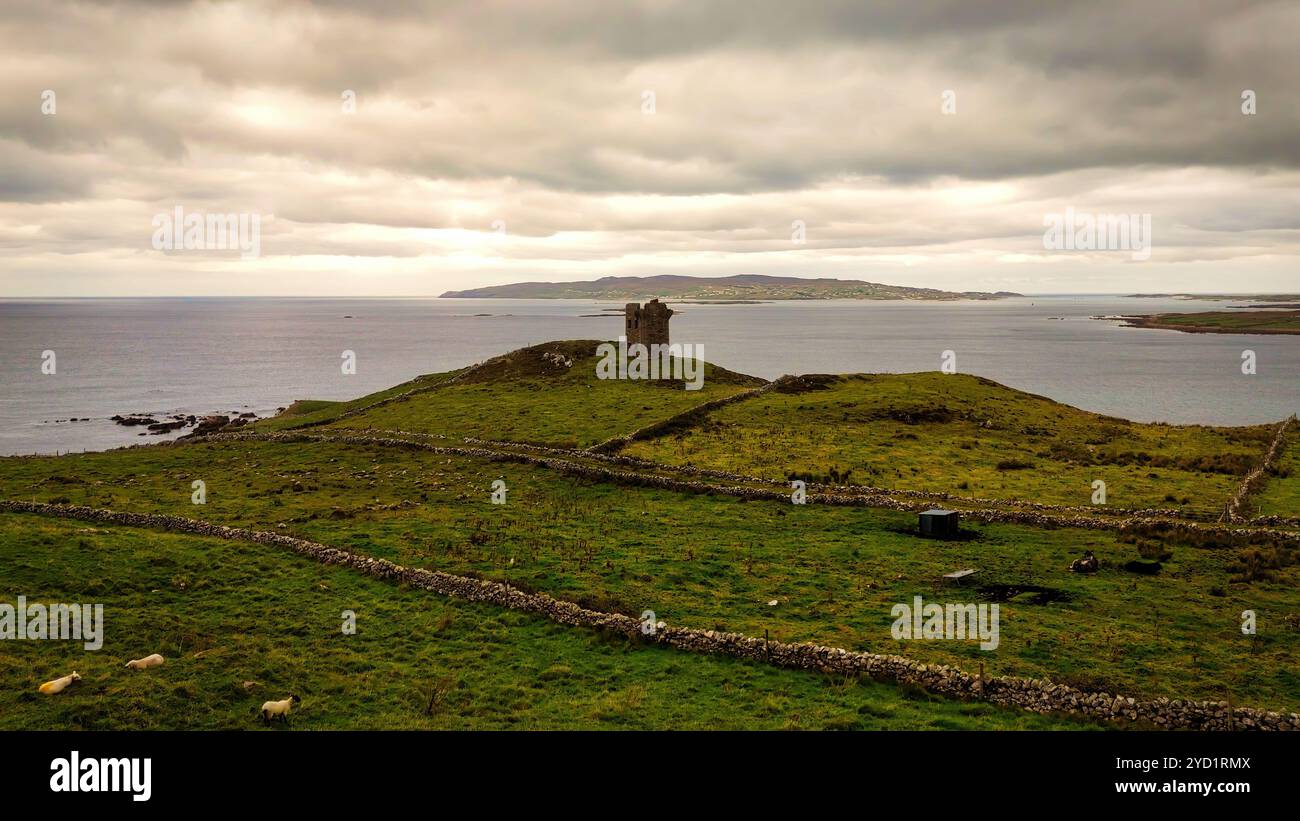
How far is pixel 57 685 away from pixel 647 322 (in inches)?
2621

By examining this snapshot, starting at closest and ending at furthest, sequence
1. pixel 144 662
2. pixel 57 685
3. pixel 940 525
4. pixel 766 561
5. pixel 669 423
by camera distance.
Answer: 1. pixel 57 685
2. pixel 144 662
3. pixel 766 561
4. pixel 940 525
5. pixel 669 423

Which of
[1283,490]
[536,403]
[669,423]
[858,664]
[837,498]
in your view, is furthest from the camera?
[536,403]

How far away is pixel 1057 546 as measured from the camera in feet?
100

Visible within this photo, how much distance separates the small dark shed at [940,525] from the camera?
32.0 metres

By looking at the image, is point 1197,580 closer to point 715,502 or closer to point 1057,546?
point 1057,546

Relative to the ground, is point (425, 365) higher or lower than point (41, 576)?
higher

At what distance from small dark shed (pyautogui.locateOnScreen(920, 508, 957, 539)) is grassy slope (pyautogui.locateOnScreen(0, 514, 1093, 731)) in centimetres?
1496

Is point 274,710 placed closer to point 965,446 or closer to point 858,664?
point 858,664

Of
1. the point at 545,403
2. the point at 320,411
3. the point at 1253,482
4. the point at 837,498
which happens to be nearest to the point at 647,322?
the point at 545,403

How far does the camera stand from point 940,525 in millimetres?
32125

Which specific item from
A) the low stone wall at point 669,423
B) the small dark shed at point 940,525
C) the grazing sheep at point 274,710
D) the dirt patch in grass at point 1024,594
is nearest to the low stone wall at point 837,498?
the small dark shed at point 940,525

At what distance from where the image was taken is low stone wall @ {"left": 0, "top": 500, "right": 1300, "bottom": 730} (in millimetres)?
15945
